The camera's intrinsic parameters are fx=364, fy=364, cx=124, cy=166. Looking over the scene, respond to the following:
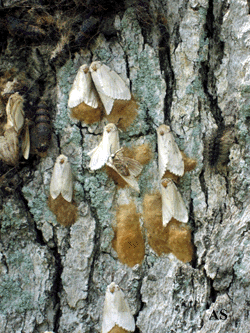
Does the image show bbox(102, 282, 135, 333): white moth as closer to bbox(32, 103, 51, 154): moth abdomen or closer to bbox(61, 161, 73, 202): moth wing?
bbox(61, 161, 73, 202): moth wing

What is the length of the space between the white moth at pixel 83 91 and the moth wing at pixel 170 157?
1.17 feet

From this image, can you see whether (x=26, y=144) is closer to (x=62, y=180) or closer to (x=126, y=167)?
(x=62, y=180)

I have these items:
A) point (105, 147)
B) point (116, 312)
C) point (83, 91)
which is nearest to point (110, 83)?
point (83, 91)

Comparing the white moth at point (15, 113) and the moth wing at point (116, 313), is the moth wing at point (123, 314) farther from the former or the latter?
the white moth at point (15, 113)

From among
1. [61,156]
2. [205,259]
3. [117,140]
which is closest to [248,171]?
[205,259]

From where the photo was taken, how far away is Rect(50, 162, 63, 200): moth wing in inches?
60.5

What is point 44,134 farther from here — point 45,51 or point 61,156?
point 45,51

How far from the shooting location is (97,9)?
1.66 m

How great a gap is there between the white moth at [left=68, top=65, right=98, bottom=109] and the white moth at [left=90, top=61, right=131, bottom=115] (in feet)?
0.09

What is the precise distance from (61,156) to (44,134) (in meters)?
0.12

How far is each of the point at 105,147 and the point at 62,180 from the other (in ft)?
0.75

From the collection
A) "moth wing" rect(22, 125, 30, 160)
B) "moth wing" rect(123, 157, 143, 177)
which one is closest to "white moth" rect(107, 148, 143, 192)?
"moth wing" rect(123, 157, 143, 177)

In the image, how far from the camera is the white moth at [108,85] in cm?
158

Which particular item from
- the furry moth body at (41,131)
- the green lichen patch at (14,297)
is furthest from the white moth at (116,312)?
the furry moth body at (41,131)
